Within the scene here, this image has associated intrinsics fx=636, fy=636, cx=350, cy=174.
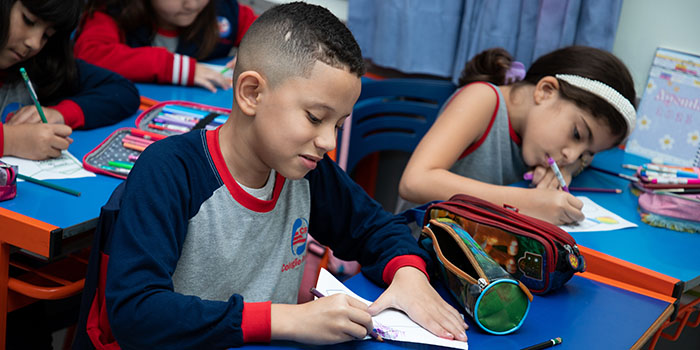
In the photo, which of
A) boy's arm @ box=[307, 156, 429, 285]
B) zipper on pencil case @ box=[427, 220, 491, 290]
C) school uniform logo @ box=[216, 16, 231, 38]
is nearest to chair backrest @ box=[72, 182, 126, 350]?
boy's arm @ box=[307, 156, 429, 285]

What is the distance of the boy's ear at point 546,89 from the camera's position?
5.52 ft

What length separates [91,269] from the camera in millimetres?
1000

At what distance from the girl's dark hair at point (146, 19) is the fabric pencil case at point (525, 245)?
1486mm

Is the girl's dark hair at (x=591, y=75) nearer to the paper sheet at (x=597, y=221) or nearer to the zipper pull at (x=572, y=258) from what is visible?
the paper sheet at (x=597, y=221)

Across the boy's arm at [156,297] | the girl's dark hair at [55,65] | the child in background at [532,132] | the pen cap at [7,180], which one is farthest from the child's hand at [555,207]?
the girl's dark hair at [55,65]

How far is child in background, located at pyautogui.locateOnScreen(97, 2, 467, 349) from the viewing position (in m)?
0.88

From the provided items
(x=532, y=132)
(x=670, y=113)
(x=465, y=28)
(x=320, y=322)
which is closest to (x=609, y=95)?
(x=532, y=132)

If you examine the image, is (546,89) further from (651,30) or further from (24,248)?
(24,248)

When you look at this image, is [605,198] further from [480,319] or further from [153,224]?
[153,224]

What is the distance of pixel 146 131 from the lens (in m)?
1.67

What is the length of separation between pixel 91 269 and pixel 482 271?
2.04 ft

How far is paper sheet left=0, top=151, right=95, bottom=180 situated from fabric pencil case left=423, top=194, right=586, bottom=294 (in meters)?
0.84

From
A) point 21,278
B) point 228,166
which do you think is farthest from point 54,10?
point 228,166

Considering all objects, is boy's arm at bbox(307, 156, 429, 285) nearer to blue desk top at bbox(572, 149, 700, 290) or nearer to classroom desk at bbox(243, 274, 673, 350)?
classroom desk at bbox(243, 274, 673, 350)
